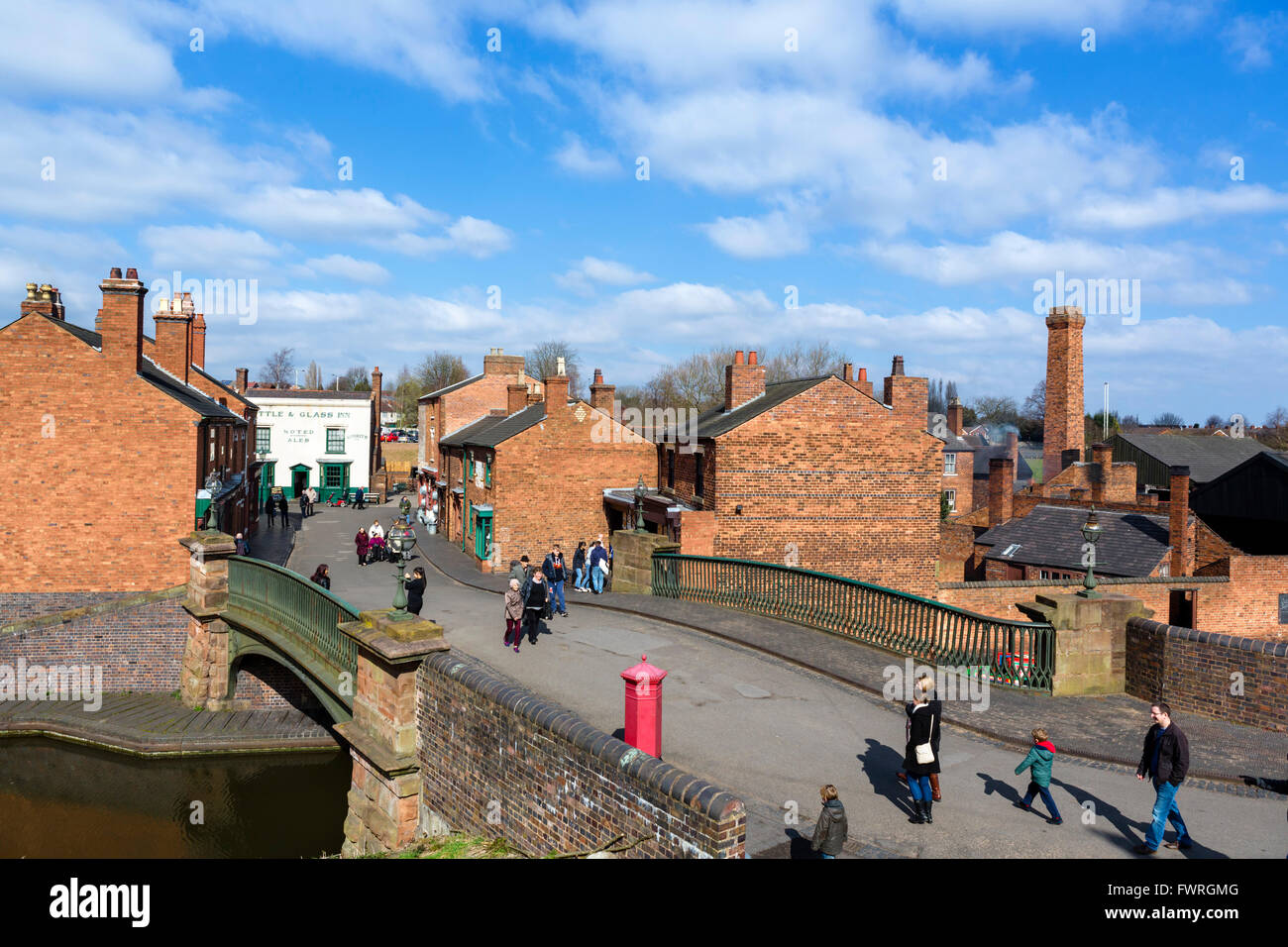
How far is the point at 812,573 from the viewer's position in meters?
16.3

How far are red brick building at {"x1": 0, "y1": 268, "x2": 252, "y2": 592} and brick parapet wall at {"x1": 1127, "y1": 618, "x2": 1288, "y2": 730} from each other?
2273 cm

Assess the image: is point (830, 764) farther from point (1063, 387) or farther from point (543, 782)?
point (1063, 387)

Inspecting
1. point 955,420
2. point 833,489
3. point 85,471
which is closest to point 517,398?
point 833,489

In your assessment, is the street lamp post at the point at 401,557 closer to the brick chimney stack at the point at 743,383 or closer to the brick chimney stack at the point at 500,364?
the brick chimney stack at the point at 743,383

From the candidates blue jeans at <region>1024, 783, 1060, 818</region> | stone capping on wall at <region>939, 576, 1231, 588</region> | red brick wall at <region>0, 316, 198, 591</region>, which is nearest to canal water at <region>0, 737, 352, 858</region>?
red brick wall at <region>0, 316, 198, 591</region>

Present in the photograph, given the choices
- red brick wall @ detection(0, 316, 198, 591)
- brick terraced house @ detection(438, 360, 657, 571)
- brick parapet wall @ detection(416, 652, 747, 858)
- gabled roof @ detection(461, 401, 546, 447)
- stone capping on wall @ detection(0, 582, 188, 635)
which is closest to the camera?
brick parapet wall @ detection(416, 652, 747, 858)

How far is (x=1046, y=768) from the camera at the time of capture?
8023 mm

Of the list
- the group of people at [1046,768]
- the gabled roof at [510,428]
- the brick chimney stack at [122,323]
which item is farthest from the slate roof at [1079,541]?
the brick chimney stack at [122,323]

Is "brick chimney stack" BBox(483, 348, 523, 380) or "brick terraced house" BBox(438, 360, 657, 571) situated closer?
"brick terraced house" BBox(438, 360, 657, 571)

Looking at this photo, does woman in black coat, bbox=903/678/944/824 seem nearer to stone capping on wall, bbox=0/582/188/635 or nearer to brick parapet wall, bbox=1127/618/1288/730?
brick parapet wall, bbox=1127/618/1288/730

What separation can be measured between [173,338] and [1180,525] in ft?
123

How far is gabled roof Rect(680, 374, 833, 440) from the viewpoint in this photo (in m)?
23.7
